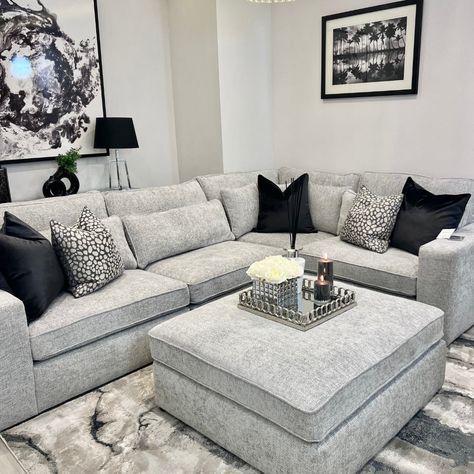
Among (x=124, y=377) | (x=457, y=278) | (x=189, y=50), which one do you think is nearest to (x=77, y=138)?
(x=189, y=50)

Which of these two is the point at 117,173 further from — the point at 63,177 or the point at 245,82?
the point at 245,82

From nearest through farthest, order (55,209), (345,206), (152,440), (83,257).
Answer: (152,440) < (83,257) < (55,209) < (345,206)

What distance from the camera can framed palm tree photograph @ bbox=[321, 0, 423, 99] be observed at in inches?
139

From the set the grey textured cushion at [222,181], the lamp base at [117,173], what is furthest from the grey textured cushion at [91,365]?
the lamp base at [117,173]

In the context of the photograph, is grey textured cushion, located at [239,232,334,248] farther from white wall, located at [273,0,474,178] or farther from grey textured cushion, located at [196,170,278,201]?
white wall, located at [273,0,474,178]

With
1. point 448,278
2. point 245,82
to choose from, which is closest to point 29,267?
point 448,278

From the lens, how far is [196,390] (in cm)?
201

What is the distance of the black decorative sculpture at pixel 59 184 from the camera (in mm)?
3639

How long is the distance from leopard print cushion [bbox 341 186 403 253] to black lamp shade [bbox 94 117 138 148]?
184cm

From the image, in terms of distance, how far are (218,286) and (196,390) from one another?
993 millimetres

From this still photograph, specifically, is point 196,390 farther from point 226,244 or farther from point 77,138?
point 77,138

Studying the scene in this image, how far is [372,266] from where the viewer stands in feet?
9.62

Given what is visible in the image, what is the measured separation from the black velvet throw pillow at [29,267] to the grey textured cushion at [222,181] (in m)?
1.52

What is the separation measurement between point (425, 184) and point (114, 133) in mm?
2324
